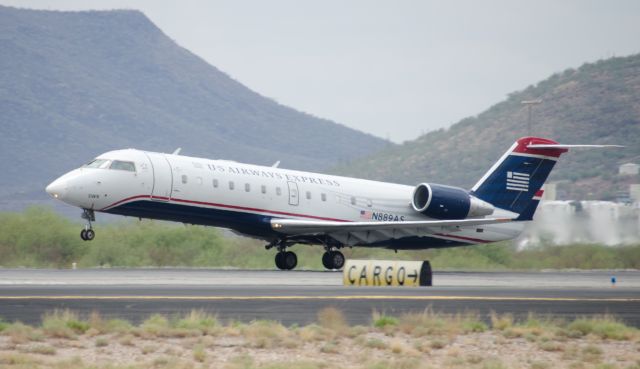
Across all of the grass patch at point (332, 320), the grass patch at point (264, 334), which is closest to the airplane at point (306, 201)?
the grass patch at point (332, 320)

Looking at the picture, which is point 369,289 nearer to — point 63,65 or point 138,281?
point 138,281

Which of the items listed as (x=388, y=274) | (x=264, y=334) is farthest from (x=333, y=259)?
(x=264, y=334)

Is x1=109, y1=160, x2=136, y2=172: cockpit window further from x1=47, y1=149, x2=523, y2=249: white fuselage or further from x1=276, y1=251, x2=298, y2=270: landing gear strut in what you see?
x1=276, y1=251, x2=298, y2=270: landing gear strut

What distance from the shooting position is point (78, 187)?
3319cm

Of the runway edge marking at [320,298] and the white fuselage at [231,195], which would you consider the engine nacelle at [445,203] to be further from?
the runway edge marking at [320,298]

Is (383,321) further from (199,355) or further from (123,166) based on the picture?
(123,166)

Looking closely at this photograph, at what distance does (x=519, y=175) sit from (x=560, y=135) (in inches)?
2577

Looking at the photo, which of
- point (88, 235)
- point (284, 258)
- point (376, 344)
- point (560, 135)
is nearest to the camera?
point (376, 344)

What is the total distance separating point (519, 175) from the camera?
3962cm

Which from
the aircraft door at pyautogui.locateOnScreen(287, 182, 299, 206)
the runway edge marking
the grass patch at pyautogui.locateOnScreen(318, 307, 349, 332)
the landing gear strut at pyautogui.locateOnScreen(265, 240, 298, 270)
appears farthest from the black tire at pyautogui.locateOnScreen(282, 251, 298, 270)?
the grass patch at pyautogui.locateOnScreen(318, 307, 349, 332)

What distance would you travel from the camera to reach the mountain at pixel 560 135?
3792 inches

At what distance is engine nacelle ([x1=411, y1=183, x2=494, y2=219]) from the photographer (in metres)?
38.4

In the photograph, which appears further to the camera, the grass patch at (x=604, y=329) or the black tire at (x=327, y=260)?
the black tire at (x=327, y=260)

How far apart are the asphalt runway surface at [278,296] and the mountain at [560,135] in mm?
60322
